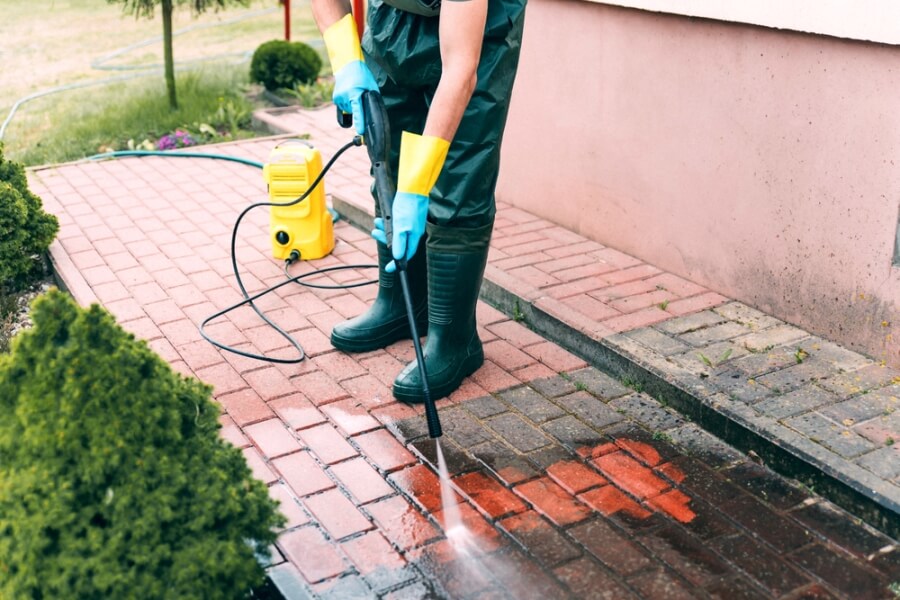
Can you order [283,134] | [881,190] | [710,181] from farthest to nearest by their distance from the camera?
[283,134], [710,181], [881,190]

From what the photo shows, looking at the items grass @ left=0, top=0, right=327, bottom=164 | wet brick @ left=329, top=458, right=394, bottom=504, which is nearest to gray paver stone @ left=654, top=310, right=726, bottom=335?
wet brick @ left=329, top=458, right=394, bottom=504

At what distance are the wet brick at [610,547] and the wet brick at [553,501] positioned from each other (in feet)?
0.16

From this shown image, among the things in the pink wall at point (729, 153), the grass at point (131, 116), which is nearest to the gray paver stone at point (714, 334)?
the pink wall at point (729, 153)

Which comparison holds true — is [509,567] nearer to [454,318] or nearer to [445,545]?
[445,545]

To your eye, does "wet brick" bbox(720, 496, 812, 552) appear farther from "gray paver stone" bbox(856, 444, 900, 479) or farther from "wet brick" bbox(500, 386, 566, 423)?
"wet brick" bbox(500, 386, 566, 423)

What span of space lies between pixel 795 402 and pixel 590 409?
2.26 ft

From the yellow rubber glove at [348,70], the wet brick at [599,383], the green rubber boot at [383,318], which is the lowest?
the wet brick at [599,383]

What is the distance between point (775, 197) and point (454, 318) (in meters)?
1.40

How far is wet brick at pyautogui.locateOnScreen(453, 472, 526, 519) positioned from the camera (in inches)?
113

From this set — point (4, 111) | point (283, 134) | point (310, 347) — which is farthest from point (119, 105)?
point (310, 347)

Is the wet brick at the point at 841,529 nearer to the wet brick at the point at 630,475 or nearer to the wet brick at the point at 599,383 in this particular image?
the wet brick at the point at 630,475

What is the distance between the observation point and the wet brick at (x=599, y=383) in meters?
3.54

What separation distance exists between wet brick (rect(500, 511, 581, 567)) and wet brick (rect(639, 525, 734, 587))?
0.22 meters

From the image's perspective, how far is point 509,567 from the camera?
8.61 feet
